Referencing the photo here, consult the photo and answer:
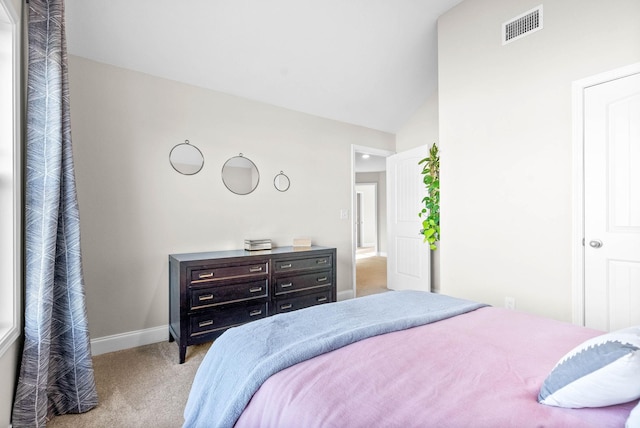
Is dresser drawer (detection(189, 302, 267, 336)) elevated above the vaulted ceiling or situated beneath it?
situated beneath

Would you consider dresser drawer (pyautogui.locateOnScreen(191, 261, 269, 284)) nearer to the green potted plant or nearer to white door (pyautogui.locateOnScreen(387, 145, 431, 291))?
the green potted plant

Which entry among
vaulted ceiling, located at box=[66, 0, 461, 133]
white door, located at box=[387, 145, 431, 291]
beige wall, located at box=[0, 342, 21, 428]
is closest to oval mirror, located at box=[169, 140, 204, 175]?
vaulted ceiling, located at box=[66, 0, 461, 133]

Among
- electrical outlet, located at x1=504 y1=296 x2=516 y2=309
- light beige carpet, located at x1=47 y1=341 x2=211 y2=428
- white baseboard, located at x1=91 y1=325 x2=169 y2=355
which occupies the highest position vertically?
electrical outlet, located at x1=504 y1=296 x2=516 y2=309

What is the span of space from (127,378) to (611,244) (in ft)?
10.9

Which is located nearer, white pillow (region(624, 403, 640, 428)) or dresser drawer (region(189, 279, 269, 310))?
white pillow (region(624, 403, 640, 428))

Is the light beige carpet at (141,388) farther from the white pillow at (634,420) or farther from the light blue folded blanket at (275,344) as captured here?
the white pillow at (634,420)

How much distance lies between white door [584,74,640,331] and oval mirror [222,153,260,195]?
8.96ft

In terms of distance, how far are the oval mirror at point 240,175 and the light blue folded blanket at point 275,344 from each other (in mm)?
1906

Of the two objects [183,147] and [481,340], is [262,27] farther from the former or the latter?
[481,340]

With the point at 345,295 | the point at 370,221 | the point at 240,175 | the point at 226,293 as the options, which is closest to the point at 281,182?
the point at 240,175

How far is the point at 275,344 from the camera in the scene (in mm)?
1225

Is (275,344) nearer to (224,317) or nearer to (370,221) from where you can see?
(224,317)

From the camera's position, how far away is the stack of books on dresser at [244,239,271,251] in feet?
9.93

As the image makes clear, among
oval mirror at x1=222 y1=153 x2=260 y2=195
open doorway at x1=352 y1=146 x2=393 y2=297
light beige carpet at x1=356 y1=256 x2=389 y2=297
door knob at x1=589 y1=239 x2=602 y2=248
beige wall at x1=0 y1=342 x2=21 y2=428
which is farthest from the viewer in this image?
open doorway at x1=352 y1=146 x2=393 y2=297
